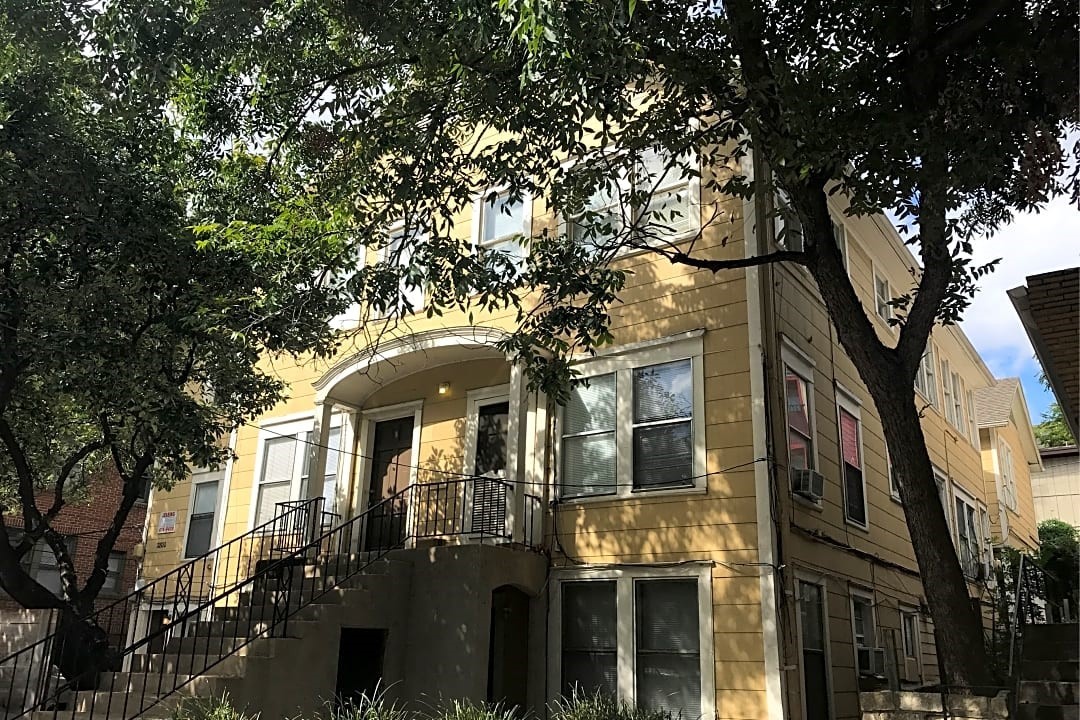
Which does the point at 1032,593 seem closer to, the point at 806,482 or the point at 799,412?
the point at 799,412

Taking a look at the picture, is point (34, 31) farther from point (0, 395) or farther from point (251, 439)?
point (251, 439)

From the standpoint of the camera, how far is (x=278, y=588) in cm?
963

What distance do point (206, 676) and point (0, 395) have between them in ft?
13.6

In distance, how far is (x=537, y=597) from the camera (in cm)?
1084

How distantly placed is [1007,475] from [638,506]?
1790 centimetres

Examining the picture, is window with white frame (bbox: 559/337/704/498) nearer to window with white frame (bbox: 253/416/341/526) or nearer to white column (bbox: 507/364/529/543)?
white column (bbox: 507/364/529/543)

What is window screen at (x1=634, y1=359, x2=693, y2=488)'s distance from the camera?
34.2 feet

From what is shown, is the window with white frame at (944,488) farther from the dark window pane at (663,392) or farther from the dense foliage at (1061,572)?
the dark window pane at (663,392)

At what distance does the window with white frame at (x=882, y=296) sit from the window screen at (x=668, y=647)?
7720mm

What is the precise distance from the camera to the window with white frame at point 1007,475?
2309 centimetres

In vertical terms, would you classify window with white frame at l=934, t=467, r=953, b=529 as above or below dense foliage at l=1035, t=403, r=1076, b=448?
below

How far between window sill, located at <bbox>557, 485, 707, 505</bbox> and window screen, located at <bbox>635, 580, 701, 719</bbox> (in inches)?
39.2

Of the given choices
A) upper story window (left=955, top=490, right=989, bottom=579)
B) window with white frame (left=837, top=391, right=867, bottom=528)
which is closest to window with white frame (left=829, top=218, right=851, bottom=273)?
window with white frame (left=837, top=391, right=867, bottom=528)

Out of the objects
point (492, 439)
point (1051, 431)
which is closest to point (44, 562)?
point (492, 439)
